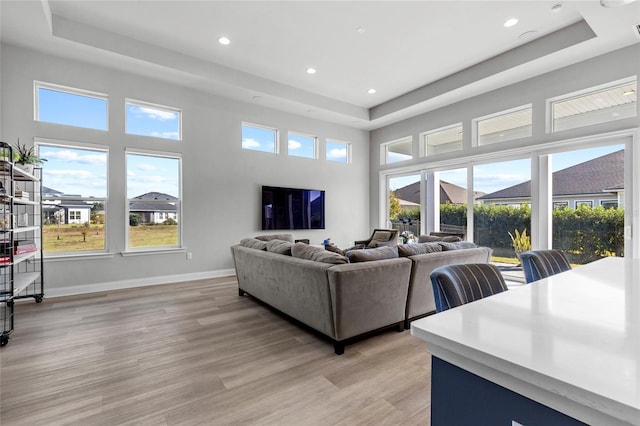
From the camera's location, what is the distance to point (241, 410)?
1.80 meters

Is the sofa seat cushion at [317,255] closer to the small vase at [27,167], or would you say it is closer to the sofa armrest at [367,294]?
the sofa armrest at [367,294]

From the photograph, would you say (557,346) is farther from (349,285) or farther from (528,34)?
(528,34)

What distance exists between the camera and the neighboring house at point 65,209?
4.23 metres

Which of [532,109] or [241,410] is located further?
[532,109]

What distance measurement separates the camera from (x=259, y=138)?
20.0ft

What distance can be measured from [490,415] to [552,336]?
0.24 m

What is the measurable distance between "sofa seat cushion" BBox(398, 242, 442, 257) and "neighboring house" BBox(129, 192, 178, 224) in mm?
3962

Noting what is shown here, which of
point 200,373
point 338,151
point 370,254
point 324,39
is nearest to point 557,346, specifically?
point 370,254

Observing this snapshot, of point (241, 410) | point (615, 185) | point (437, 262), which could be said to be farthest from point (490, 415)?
point (615, 185)

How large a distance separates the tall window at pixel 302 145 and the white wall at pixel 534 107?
187cm

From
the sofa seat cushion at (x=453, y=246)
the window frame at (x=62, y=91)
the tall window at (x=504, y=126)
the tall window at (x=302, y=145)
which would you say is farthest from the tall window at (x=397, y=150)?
the window frame at (x=62, y=91)

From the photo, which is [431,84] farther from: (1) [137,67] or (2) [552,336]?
(2) [552,336]

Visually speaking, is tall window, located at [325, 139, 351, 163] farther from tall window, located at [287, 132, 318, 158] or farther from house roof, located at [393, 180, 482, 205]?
house roof, located at [393, 180, 482, 205]

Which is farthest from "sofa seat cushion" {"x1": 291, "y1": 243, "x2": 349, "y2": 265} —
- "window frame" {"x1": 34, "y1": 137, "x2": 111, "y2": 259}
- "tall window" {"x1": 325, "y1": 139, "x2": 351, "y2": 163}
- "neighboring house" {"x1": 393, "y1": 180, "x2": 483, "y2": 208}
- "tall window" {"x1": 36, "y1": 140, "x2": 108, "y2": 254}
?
"tall window" {"x1": 325, "y1": 139, "x2": 351, "y2": 163}
